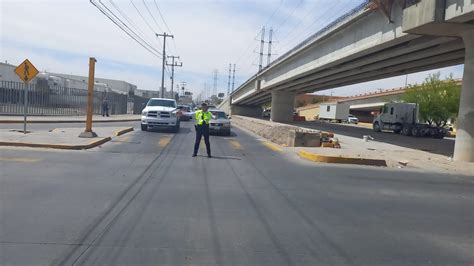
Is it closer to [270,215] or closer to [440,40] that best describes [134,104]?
[440,40]

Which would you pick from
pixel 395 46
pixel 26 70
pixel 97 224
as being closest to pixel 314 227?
pixel 97 224

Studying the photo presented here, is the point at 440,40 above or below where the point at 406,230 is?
above

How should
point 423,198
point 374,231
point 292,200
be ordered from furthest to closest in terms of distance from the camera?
point 423,198 → point 292,200 → point 374,231

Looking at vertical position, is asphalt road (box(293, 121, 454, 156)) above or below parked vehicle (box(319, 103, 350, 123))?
below

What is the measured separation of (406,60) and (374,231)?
82.3 ft

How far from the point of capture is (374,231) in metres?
6.69

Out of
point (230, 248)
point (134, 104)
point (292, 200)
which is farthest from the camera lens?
point (134, 104)

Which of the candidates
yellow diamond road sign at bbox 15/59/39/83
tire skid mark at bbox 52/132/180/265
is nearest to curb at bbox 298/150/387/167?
tire skid mark at bbox 52/132/180/265

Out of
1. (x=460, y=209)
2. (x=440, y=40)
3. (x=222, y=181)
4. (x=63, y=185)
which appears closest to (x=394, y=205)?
(x=460, y=209)

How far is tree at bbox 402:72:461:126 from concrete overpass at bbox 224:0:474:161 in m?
9.14

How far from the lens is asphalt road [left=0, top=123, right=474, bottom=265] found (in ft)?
17.5

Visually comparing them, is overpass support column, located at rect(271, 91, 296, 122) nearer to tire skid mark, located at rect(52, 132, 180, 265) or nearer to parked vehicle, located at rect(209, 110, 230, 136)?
parked vehicle, located at rect(209, 110, 230, 136)

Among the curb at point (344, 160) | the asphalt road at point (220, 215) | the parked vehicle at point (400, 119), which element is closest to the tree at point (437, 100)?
the parked vehicle at point (400, 119)

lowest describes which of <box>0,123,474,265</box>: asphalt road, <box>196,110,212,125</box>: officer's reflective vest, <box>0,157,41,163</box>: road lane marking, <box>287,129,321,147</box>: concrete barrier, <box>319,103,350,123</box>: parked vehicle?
<box>0,157,41,163</box>: road lane marking
